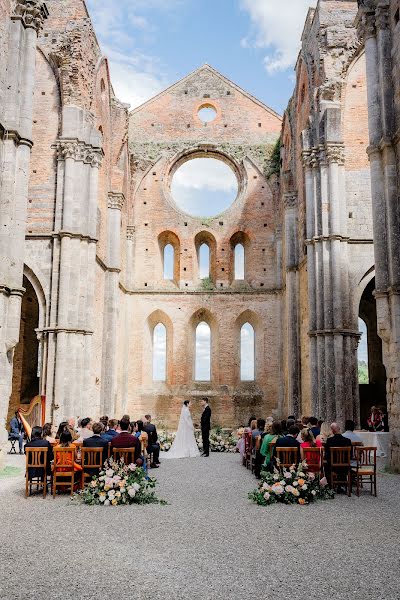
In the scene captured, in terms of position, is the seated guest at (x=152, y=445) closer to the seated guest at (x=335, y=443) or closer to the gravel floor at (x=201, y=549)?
the gravel floor at (x=201, y=549)

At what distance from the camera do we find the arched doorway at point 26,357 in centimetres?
2156

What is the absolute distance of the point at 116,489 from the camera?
835cm

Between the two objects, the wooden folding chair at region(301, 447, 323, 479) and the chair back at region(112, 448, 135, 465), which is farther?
the chair back at region(112, 448, 135, 465)

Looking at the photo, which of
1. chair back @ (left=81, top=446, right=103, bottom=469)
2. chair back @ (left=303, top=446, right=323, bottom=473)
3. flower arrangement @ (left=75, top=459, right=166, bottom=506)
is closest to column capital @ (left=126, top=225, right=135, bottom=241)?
chair back @ (left=81, top=446, right=103, bottom=469)

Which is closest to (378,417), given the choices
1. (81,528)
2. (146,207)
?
(81,528)

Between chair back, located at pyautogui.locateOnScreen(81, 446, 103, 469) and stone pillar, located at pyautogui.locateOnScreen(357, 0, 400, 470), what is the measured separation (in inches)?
226

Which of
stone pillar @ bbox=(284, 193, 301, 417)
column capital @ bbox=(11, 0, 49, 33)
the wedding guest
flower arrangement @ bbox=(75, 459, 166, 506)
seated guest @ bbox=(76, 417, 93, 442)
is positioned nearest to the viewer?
flower arrangement @ bbox=(75, 459, 166, 506)

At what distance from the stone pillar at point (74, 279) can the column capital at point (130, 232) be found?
285 inches

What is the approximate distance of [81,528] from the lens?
263 inches

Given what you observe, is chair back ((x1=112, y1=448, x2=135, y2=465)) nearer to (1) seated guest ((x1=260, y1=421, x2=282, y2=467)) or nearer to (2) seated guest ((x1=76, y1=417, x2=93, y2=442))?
(2) seated guest ((x1=76, y1=417, x2=93, y2=442))

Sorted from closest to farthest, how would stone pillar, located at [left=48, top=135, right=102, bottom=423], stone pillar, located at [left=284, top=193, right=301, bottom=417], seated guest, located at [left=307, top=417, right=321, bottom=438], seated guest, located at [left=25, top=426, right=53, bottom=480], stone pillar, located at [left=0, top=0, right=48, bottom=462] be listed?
seated guest, located at [left=25, top=426, right=53, bottom=480] < stone pillar, located at [left=0, top=0, right=48, bottom=462] < seated guest, located at [left=307, top=417, right=321, bottom=438] < stone pillar, located at [left=48, top=135, right=102, bottom=423] < stone pillar, located at [left=284, top=193, right=301, bottom=417]

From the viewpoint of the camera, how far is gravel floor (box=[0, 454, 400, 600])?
4.55 meters

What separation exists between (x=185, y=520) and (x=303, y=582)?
9.13 feet

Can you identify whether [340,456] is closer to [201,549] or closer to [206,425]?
[201,549]
